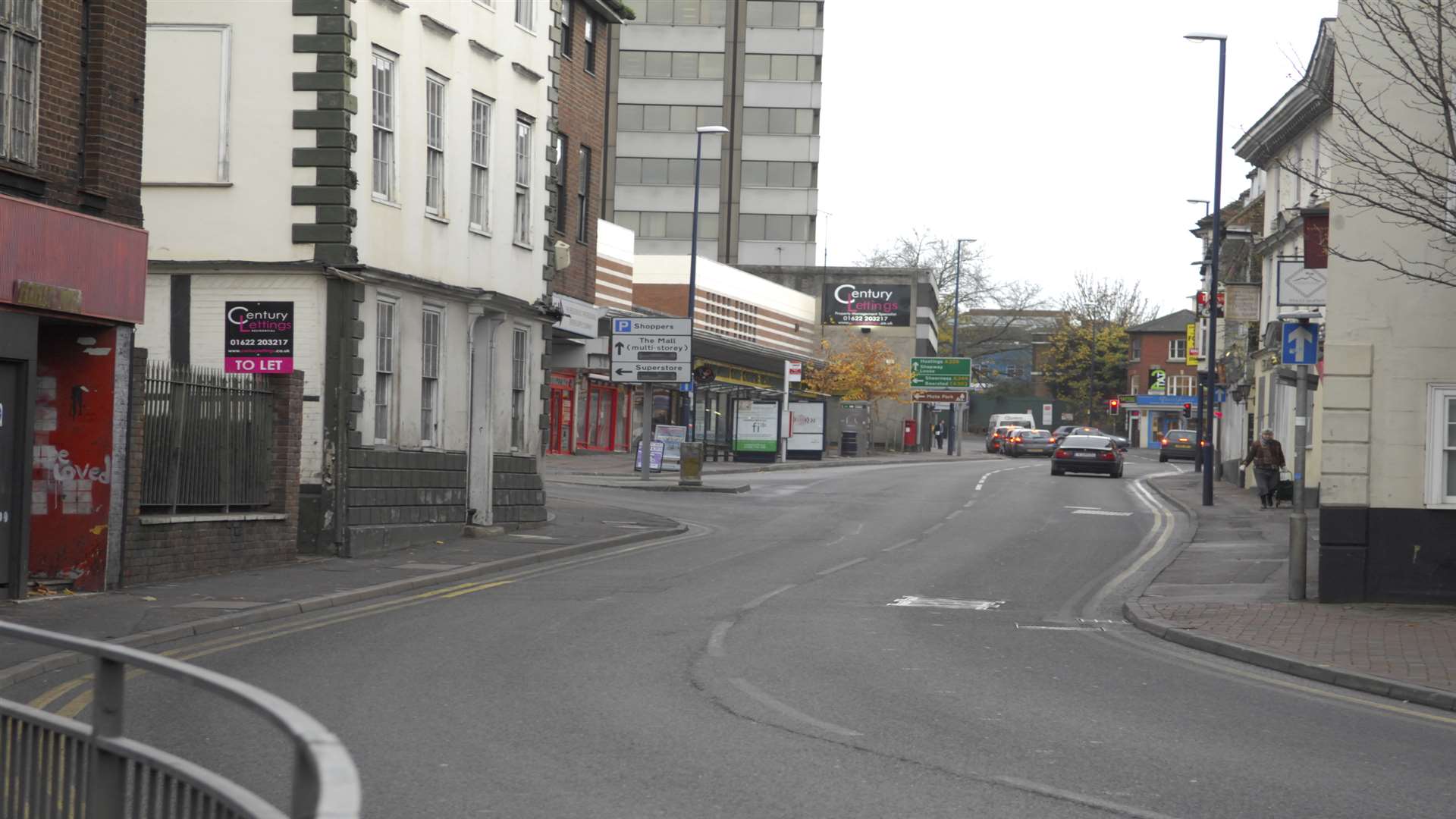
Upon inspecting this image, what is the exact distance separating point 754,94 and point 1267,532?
213 feet

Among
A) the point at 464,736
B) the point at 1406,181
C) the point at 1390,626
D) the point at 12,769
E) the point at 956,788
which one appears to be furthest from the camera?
the point at 1406,181

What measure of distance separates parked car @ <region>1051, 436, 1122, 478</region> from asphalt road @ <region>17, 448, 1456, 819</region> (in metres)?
34.3

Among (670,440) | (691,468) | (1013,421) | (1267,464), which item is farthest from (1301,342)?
(1013,421)

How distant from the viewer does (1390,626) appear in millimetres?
15375

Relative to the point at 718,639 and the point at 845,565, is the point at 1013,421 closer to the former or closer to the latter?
the point at 845,565

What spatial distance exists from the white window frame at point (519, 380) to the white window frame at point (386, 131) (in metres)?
4.57

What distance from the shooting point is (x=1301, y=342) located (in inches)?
704

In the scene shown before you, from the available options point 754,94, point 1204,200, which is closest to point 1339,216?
point 1204,200

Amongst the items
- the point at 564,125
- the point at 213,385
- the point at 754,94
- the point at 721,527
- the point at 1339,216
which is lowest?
the point at 721,527

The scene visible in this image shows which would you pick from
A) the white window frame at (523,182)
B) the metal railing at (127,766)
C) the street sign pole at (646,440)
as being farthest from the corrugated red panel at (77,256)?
the street sign pole at (646,440)

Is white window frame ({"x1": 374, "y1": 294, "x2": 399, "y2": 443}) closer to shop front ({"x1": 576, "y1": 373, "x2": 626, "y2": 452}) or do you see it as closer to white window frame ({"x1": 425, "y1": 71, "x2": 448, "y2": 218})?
white window frame ({"x1": 425, "y1": 71, "x2": 448, "y2": 218})

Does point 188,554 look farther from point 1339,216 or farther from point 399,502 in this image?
point 1339,216

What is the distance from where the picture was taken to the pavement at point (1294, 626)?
485 inches

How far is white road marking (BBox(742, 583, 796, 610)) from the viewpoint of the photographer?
653 inches
